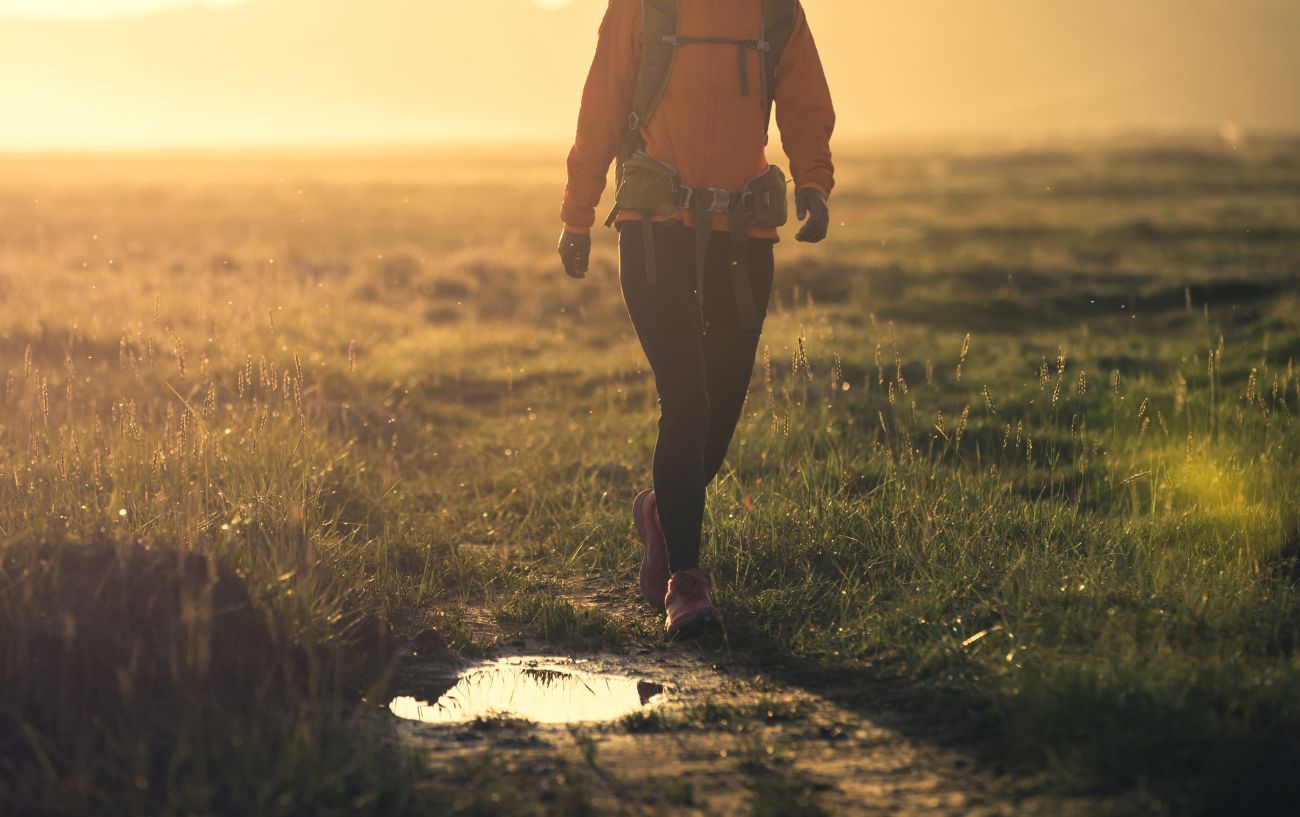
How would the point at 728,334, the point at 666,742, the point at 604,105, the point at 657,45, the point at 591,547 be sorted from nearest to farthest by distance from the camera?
the point at 666,742
the point at 657,45
the point at 604,105
the point at 728,334
the point at 591,547

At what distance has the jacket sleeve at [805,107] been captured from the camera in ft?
14.8

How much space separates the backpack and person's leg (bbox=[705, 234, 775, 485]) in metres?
0.45

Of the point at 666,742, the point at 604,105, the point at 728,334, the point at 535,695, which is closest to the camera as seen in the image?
the point at 666,742

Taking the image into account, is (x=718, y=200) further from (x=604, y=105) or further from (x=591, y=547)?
(x=591, y=547)

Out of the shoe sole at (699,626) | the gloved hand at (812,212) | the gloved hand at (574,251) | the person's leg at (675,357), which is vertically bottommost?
the shoe sole at (699,626)

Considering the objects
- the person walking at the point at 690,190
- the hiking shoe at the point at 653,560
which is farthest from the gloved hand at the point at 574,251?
the hiking shoe at the point at 653,560

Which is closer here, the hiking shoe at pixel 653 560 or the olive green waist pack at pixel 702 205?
the olive green waist pack at pixel 702 205

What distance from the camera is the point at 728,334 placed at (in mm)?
4535

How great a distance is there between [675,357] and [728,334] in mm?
314

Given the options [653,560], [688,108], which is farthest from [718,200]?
[653,560]

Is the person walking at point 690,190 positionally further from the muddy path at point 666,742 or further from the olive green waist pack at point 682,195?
the muddy path at point 666,742

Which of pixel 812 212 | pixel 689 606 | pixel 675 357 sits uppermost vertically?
pixel 812 212

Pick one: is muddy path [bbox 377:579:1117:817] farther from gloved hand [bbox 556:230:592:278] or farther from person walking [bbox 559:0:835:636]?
gloved hand [bbox 556:230:592:278]

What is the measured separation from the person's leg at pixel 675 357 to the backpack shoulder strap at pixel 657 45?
1.57 ft
